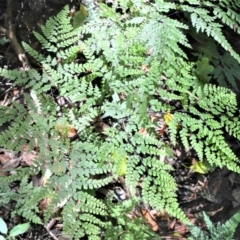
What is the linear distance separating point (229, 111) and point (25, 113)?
1.74 metres

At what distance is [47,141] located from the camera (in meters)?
3.31

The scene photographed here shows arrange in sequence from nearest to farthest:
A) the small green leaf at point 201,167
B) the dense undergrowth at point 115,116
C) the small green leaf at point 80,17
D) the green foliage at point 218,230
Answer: the dense undergrowth at point 115,116 < the green foliage at point 218,230 < the small green leaf at point 80,17 < the small green leaf at point 201,167

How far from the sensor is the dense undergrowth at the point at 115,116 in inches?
124

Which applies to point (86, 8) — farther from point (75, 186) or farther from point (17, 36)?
point (75, 186)

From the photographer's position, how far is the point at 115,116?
3.33 meters

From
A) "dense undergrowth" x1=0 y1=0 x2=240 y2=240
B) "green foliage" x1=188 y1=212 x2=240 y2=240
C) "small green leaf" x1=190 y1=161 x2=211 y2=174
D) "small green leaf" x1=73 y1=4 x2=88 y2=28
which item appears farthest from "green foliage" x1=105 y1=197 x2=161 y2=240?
"small green leaf" x1=73 y1=4 x2=88 y2=28

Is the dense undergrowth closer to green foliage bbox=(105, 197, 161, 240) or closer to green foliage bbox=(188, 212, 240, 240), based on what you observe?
green foliage bbox=(105, 197, 161, 240)

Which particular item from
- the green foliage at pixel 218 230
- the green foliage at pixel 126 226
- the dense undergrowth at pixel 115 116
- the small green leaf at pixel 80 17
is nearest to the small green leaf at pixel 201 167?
the dense undergrowth at pixel 115 116

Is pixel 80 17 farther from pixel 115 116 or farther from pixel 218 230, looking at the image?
pixel 218 230

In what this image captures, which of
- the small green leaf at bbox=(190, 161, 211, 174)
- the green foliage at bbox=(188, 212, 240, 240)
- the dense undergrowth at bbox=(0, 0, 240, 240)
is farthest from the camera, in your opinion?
the small green leaf at bbox=(190, 161, 211, 174)

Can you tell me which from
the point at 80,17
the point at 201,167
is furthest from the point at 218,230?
the point at 80,17

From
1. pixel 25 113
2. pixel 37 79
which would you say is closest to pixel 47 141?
pixel 25 113

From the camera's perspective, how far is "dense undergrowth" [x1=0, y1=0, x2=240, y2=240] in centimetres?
315

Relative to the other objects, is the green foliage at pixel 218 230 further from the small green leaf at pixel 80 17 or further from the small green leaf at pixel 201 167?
the small green leaf at pixel 80 17
